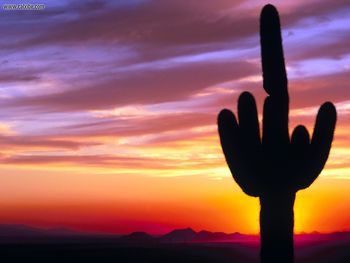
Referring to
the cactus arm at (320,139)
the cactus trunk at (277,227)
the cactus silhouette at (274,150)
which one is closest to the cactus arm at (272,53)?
the cactus silhouette at (274,150)

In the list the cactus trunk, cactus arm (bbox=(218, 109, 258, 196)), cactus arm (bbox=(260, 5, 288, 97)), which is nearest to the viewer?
cactus arm (bbox=(260, 5, 288, 97))

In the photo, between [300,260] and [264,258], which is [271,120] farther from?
[300,260]

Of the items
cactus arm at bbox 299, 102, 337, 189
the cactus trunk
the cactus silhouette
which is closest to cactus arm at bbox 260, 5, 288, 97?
the cactus silhouette

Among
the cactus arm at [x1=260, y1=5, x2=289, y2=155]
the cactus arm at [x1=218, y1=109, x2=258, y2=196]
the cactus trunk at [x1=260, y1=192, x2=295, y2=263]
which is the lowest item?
the cactus trunk at [x1=260, y1=192, x2=295, y2=263]

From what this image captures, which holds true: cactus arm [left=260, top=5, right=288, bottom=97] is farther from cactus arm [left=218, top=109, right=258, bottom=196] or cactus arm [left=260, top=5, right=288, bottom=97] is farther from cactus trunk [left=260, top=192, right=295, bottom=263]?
cactus trunk [left=260, top=192, right=295, bottom=263]

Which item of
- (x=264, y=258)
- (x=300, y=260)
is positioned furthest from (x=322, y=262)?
(x=264, y=258)

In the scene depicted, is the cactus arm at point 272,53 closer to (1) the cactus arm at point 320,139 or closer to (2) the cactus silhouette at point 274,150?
(2) the cactus silhouette at point 274,150

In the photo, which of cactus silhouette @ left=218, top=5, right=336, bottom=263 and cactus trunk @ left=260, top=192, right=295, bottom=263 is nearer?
cactus silhouette @ left=218, top=5, right=336, bottom=263

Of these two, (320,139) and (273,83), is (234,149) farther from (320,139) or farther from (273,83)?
(320,139)

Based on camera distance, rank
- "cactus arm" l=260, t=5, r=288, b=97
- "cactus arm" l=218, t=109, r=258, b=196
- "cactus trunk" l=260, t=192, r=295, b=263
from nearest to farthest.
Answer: "cactus arm" l=260, t=5, r=288, b=97, "cactus arm" l=218, t=109, r=258, b=196, "cactus trunk" l=260, t=192, r=295, b=263

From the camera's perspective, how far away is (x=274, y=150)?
1565cm

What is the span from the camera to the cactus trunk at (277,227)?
15664mm

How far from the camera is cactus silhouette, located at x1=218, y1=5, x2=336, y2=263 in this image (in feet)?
50.4

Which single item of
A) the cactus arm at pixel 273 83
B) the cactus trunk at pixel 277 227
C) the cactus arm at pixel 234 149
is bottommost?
the cactus trunk at pixel 277 227
